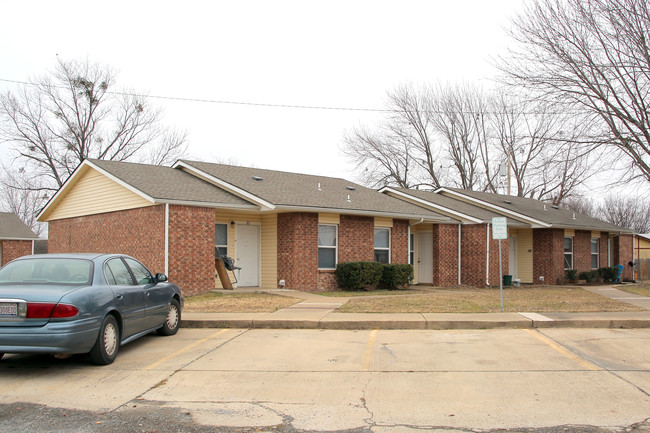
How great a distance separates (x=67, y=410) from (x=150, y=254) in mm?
11168

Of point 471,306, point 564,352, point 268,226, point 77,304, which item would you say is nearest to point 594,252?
point 268,226

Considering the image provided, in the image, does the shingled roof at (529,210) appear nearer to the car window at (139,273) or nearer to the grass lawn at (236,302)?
the grass lawn at (236,302)

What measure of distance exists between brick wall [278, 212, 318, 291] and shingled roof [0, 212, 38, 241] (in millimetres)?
19008

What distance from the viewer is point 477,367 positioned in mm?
7578

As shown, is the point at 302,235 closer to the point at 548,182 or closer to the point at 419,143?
the point at 419,143

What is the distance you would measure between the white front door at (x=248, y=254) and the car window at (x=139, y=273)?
31.5 ft

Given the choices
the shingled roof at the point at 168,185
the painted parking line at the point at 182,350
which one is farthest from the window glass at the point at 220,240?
the painted parking line at the point at 182,350

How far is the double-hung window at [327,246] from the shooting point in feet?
63.1

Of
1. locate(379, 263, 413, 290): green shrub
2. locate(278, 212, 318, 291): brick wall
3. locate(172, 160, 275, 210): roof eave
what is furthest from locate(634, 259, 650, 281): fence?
locate(172, 160, 275, 210): roof eave

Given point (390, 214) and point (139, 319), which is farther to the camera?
point (390, 214)

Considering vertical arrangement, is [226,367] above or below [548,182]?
below

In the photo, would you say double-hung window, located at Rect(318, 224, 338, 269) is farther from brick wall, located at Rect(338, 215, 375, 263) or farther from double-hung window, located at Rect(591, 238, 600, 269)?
double-hung window, located at Rect(591, 238, 600, 269)

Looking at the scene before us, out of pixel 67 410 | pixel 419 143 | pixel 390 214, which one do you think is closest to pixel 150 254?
pixel 390 214

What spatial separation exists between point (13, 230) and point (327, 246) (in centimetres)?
2097
